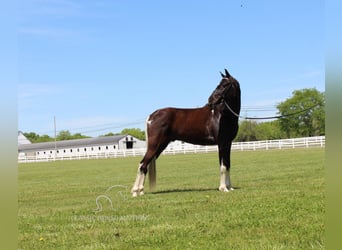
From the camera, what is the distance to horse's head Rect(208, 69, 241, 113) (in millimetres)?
9383

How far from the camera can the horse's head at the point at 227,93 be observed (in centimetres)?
938

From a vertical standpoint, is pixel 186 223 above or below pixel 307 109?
below

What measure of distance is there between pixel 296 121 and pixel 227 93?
9370mm

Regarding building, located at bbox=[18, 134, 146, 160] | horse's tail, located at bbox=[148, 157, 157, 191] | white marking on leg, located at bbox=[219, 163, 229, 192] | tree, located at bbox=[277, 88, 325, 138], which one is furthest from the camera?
building, located at bbox=[18, 134, 146, 160]

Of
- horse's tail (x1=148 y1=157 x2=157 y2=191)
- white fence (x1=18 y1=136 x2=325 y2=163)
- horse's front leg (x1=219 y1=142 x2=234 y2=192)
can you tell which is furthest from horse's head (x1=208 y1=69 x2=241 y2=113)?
white fence (x1=18 y1=136 x2=325 y2=163)

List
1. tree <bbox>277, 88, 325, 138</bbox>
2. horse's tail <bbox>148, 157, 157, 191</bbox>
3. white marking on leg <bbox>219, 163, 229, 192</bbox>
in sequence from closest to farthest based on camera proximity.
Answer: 1. tree <bbox>277, 88, 325, 138</bbox>
2. white marking on leg <bbox>219, 163, 229, 192</bbox>
3. horse's tail <bbox>148, 157, 157, 191</bbox>

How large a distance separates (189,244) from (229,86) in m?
5.03

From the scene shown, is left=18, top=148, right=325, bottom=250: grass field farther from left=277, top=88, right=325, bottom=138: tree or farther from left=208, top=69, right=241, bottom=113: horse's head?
left=208, top=69, right=241, bottom=113: horse's head

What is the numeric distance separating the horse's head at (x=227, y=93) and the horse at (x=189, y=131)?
1.27 ft

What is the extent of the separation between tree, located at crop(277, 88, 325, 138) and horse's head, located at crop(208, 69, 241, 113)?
0.95m

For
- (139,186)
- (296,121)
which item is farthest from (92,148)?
(139,186)

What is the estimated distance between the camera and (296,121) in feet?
58.9

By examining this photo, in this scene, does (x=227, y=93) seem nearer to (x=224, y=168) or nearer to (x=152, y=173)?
(x=224, y=168)

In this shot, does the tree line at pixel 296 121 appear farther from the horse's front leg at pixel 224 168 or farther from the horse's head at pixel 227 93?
the horse's front leg at pixel 224 168
